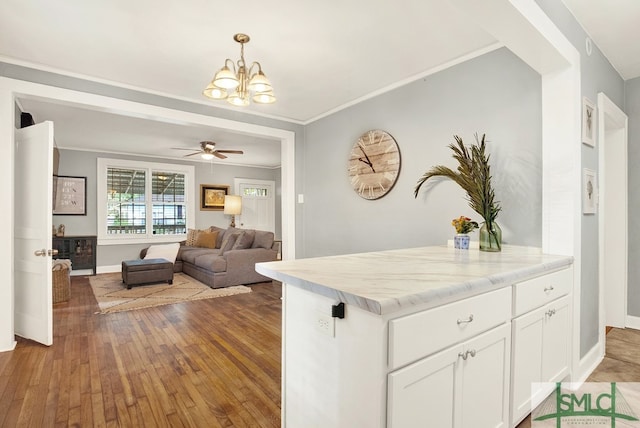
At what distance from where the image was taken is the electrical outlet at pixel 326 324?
1226mm

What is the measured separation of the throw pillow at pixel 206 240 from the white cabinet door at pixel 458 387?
5921 mm

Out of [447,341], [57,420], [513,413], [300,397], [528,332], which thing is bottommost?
[57,420]

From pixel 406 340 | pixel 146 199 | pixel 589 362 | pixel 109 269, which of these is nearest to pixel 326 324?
pixel 406 340

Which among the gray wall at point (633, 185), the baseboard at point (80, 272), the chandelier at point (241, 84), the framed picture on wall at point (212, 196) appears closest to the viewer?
the chandelier at point (241, 84)

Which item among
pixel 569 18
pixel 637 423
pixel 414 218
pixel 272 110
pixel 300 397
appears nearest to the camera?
pixel 300 397

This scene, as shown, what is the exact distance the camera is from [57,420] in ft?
6.22

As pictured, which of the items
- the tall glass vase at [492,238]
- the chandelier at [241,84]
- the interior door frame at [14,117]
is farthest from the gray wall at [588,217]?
the interior door frame at [14,117]

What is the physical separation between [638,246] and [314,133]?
362 cm

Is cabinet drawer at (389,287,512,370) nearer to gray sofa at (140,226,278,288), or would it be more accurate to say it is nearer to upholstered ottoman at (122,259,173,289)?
gray sofa at (140,226,278,288)

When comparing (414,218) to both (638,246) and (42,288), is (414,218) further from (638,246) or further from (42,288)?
(42,288)

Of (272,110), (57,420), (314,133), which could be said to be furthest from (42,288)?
(314,133)

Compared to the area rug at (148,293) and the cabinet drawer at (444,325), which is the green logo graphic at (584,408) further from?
the area rug at (148,293)

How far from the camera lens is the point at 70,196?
6457mm

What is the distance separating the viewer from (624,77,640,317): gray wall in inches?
Answer: 126
